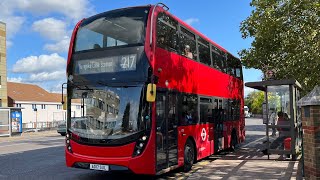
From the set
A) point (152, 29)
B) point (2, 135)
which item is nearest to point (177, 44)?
point (152, 29)

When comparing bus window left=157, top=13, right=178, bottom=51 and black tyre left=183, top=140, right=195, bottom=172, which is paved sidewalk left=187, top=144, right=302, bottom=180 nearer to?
black tyre left=183, top=140, right=195, bottom=172

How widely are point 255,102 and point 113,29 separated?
321 feet

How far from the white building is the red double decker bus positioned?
39.6m

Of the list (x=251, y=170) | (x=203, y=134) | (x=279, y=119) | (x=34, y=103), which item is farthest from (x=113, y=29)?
(x=34, y=103)

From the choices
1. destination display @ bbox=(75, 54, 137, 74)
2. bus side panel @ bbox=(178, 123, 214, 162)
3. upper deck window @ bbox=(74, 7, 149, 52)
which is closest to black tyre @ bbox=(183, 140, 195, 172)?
bus side panel @ bbox=(178, 123, 214, 162)

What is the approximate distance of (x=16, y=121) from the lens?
33.3m

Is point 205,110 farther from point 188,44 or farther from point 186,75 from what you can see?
point 188,44

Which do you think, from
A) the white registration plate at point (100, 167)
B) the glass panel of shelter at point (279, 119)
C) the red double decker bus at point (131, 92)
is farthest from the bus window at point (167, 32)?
the glass panel of shelter at point (279, 119)

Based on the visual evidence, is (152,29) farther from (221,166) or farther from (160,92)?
(221,166)

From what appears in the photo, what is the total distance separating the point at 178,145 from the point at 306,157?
3.63 meters

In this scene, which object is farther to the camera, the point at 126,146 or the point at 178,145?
the point at 178,145

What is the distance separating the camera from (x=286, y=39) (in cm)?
1369

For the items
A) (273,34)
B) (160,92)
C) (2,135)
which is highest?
(273,34)

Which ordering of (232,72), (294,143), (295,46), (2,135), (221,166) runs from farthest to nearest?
(2,135) → (232,72) → (295,46) → (294,143) → (221,166)
